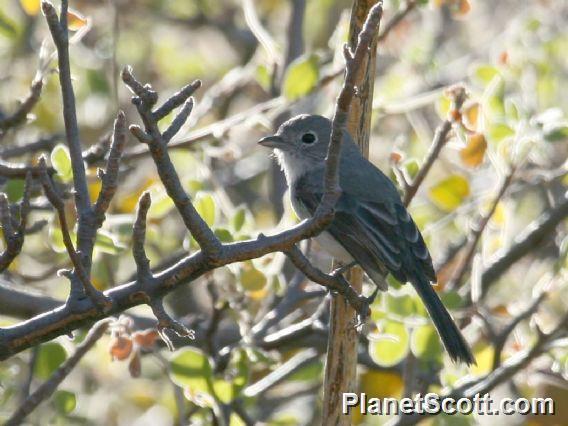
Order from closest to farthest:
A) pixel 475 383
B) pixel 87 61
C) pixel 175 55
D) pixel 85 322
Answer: pixel 85 322, pixel 475 383, pixel 87 61, pixel 175 55

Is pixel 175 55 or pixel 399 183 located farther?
pixel 175 55

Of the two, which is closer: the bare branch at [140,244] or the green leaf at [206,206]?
the bare branch at [140,244]

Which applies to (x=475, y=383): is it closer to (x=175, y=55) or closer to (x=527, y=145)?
(x=527, y=145)

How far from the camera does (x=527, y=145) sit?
13.9 feet

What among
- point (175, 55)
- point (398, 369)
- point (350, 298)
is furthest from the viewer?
point (175, 55)

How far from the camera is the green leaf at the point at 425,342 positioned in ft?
12.7

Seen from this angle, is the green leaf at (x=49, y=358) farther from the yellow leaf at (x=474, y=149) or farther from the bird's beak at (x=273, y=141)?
the yellow leaf at (x=474, y=149)

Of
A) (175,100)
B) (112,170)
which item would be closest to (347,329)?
(112,170)

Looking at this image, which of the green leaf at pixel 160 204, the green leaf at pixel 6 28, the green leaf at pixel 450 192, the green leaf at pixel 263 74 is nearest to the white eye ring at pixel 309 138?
→ the green leaf at pixel 263 74

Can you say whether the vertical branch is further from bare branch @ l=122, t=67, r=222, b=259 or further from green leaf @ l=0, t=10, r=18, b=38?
green leaf @ l=0, t=10, r=18, b=38

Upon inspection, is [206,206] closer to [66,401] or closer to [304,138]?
[66,401]

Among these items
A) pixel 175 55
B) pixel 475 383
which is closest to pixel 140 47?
pixel 175 55

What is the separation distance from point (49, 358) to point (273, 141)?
154 centimetres

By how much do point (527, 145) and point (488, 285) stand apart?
2.65 ft
